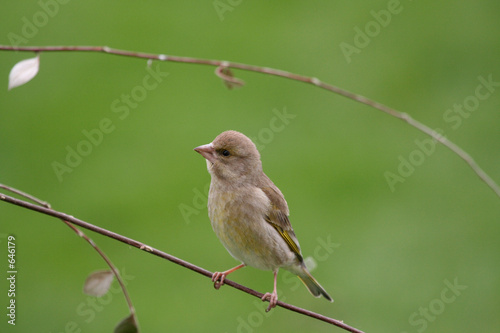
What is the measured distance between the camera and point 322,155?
717 cm

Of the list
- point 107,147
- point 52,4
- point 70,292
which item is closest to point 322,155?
point 107,147

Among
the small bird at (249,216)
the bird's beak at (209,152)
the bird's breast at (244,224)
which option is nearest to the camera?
the bird's beak at (209,152)

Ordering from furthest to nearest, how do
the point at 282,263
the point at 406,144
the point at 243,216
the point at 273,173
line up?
the point at 406,144, the point at 273,173, the point at 282,263, the point at 243,216

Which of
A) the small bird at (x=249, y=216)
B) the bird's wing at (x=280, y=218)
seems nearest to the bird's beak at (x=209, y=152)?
the small bird at (x=249, y=216)

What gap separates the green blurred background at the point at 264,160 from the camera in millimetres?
6086

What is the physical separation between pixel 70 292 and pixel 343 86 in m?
3.62

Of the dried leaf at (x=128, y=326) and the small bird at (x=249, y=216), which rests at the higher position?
the small bird at (x=249, y=216)

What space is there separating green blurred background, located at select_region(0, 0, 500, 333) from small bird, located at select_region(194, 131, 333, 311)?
2584 mm

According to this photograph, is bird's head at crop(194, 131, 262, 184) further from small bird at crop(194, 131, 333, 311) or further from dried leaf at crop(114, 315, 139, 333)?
dried leaf at crop(114, 315, 139, 333)

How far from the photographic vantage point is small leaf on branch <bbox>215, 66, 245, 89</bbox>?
6.76ft

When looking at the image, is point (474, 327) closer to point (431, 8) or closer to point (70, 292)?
point (70, 292)

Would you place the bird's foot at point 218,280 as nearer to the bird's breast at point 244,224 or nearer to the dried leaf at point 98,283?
the bird's breast at point 244,224

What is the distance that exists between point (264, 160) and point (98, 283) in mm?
4767

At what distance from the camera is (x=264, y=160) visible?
6785 millimetres
